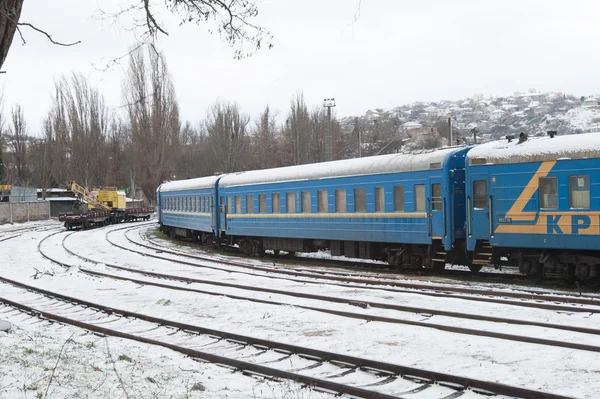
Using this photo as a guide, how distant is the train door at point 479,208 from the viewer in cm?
1496

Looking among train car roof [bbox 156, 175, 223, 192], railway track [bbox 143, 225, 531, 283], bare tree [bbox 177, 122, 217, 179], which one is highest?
bare tree [bbox 177, 122, 217, 179]

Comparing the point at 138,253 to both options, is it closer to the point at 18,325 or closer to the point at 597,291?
the point at 18,325

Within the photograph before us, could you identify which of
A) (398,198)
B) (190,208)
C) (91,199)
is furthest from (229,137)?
(398,198)

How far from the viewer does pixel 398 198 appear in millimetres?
17625

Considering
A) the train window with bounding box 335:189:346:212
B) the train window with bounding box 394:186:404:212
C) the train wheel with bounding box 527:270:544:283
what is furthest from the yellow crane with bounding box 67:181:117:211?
the train wheel with bounding box 527:270:544:283

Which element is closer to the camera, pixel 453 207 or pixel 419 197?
pixel 453 207

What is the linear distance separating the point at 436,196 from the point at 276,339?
795 centimetres

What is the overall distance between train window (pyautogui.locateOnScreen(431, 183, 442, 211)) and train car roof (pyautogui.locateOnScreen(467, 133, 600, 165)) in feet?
3.86

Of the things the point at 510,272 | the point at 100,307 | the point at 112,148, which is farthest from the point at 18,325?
the point at 112,148

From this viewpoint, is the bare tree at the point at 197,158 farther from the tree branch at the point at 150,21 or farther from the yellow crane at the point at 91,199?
the tree branch at the point at 150,21

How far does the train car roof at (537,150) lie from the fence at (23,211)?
166 ft

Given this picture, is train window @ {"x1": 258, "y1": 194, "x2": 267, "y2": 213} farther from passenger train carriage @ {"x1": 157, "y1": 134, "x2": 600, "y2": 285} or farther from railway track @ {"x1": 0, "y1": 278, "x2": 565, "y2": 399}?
railway track @ {"x1": 0, "y1": 278, "x2": 565, "y2": 399}

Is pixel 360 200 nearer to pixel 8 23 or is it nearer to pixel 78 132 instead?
pixel 8 23

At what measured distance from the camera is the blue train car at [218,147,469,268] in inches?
638
